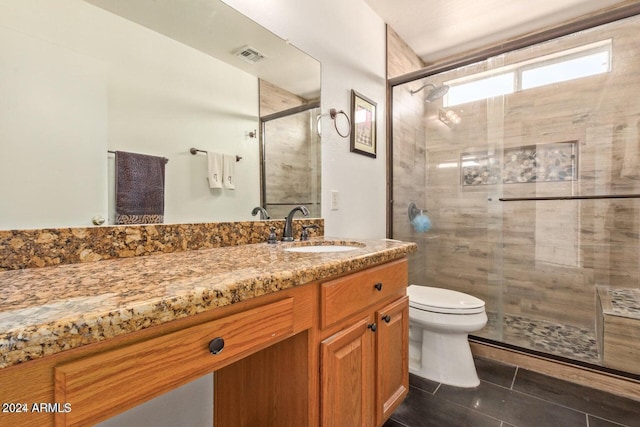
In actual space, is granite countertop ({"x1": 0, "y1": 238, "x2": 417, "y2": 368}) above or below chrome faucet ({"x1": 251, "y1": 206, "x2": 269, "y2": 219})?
below

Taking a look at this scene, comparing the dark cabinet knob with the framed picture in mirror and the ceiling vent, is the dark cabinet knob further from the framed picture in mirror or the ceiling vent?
the framed picture in mirror

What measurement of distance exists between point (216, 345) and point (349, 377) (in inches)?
22.4

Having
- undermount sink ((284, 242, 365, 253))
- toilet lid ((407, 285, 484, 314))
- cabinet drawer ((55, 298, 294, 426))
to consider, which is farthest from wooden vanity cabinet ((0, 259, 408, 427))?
toilet lid ((407, 285, 484, 314))

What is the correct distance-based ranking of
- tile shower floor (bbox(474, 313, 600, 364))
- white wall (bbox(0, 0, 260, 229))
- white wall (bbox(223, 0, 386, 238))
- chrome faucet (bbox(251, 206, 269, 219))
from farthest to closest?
1. tile shower floor (bbox(474, 313, 600, 364))
2. white wall (bbox(223, 0, 386, 238))
3. chrome faucet (bbox(251, 206, 269, 219))
4. white wall (bbox(0, 0, 260, 229))

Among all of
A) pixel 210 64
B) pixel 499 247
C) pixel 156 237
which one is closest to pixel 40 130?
pixel 156 237

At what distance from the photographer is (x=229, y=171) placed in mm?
1298

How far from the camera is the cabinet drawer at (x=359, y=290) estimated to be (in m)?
0.88

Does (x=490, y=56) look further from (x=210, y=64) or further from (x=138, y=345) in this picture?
(x=138, y=345)

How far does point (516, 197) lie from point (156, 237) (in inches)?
110

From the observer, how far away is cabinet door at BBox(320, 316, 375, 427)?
89 centimetres

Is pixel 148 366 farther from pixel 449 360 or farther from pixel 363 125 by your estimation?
pixel 363 125

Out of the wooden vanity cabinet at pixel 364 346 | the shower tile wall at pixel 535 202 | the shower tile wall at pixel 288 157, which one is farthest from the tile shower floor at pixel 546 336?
the shower tile wall at pixel 288 157

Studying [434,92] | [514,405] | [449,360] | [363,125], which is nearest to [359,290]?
[449,360]

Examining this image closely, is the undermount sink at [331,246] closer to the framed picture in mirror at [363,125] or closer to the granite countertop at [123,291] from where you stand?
the granite countertop at [123,291]
